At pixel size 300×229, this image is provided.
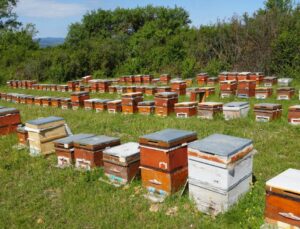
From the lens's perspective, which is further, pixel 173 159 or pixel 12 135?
pixel 12 135

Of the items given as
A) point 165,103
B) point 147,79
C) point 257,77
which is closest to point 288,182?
point 165,103

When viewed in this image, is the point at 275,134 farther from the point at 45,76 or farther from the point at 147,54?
the point at 45,76

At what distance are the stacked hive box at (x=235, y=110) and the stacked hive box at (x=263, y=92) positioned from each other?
273 centimetres

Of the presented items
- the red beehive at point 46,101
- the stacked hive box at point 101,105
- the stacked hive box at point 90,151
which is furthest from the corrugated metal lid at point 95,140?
the red beehive at point 46,101

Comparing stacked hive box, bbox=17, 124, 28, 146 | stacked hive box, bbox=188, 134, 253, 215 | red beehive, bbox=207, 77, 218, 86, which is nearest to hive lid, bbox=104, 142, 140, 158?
stacked hive box, bbox=188, 134, 253, 215

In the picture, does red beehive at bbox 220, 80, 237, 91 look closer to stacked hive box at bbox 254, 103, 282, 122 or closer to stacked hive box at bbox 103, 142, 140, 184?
stacked hive box at bbox 254, 103, 282, 122

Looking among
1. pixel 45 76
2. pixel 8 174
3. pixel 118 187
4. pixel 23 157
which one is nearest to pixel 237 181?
pixel 118 187

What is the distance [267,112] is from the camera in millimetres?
8703

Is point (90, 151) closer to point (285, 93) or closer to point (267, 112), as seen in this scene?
point (267, 112)

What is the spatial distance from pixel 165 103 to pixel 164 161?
5633 mm

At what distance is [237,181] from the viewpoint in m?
4.46

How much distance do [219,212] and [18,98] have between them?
14153 mm

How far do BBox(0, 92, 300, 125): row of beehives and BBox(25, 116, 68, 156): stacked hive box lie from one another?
12.0 feet

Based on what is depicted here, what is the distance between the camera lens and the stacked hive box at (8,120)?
9312mm
